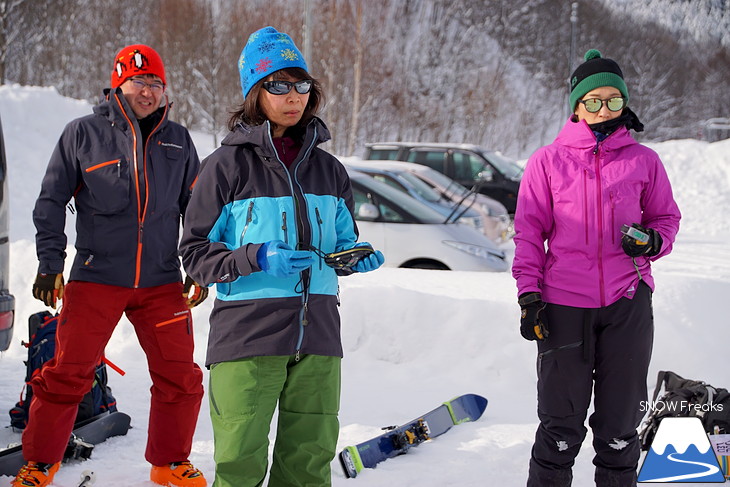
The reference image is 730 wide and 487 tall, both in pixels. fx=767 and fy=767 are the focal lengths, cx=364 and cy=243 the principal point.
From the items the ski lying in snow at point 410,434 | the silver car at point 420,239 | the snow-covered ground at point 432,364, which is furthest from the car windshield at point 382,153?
the ski lying in snow at point 410,434

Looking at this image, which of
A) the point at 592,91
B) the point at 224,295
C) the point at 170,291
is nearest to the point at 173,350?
the point at 170,291

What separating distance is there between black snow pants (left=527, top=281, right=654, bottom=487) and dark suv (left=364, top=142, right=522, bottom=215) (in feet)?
36.8

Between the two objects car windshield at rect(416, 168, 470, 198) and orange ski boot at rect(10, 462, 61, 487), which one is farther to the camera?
car windshield at rect(416, 168, 470, 198)

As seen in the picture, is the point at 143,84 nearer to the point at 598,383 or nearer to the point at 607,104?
the point at 607,104

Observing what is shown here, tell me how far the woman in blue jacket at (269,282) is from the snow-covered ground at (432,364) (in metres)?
0.99

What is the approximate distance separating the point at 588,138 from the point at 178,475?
219 centimetres

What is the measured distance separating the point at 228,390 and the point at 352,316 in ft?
9.53

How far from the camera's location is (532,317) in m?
2.82

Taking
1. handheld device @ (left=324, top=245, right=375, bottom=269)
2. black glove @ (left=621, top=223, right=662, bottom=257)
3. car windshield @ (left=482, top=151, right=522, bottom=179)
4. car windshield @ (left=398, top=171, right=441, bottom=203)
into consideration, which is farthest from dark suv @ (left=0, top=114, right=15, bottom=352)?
car windshield @ (left=482, top=151, right=522, bottom=179)

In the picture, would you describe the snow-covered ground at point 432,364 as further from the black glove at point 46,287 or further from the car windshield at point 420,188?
the car windshield at point 420,188

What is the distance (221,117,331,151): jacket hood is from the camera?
2.46 metres

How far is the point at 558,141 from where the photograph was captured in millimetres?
2971

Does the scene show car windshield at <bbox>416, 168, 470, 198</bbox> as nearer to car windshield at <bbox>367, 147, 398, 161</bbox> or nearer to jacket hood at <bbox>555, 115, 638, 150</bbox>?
car windshield at <bbox>367, 147, 398, 161</bbox>

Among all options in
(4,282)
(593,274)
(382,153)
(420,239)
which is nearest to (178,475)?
(4,282)
